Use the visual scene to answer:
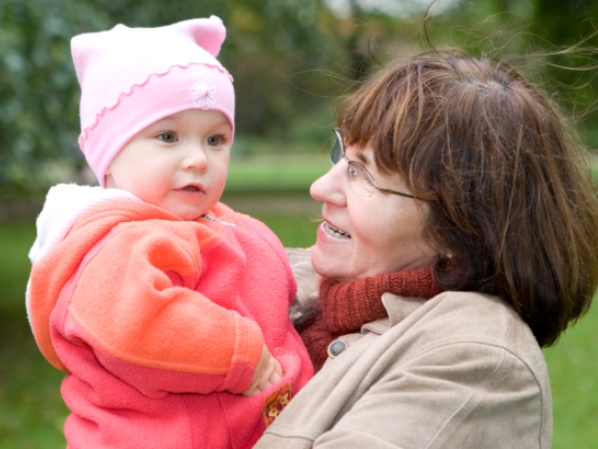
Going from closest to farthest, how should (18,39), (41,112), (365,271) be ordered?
(365,271) < (18,39) < (41,112)

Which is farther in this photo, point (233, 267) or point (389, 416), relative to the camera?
point (233, 267)

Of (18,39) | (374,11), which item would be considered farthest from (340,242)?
(374,11)

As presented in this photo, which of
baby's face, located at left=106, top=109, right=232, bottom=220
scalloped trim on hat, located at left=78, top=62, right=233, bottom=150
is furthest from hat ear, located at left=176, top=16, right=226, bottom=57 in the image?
baby's face, located at left=106, top=109, right=232, bottom=220

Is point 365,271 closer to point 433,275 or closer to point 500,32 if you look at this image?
point 433,275

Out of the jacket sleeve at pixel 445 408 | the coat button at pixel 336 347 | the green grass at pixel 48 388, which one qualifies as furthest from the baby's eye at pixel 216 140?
the green grass at pixel 48 388

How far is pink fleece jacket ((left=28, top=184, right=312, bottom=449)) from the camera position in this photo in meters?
2.03

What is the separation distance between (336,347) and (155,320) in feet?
1.77

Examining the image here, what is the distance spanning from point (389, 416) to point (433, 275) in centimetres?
53

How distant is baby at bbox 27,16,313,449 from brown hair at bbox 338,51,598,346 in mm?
475

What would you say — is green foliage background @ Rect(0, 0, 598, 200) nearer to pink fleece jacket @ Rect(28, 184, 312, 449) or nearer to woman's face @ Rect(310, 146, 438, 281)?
woman's face @ Rect(310, 146, 438, 281)

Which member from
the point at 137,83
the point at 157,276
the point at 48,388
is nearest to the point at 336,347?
the point at 157,276

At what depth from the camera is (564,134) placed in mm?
2365

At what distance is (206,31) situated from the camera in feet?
8.14

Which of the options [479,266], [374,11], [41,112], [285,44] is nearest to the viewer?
A: [479,266]
